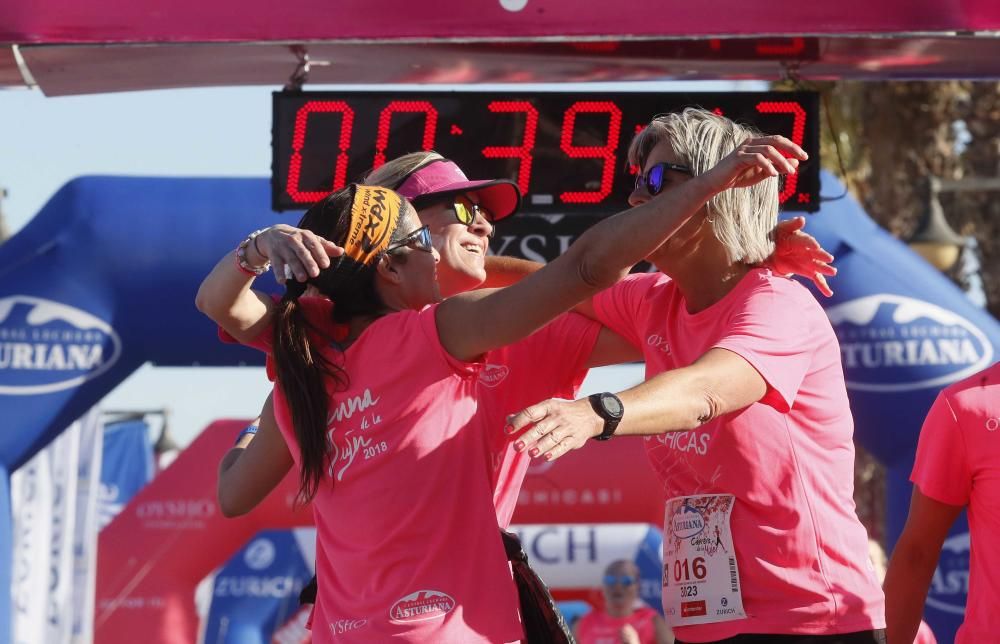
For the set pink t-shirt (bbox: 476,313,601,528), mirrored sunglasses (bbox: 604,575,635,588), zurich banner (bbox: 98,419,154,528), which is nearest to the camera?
pink t-shirt (bbox: 476,313,601,528)

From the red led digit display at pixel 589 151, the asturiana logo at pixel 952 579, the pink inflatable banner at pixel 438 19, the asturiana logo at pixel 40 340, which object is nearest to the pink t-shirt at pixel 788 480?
the pink inflatable banner at pixel 438 19

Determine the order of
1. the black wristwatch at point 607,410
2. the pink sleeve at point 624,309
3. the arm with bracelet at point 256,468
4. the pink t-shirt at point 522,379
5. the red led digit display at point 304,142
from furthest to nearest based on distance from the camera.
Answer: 1. the red led digit display at point 304,142
2. the pink sleeve at point 624,309
3. the arm with bracelet at point 256,468
4. the pink t-shirt at point 522,379
5. the black wristwatch at point 607,410

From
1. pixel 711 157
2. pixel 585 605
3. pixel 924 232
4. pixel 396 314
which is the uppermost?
pixel 924 232

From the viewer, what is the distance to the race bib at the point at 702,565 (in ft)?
9.55

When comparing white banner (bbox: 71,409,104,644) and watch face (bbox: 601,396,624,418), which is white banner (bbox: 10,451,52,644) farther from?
watch face (bbox: 601,396,624,418)

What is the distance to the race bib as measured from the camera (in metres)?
2.91

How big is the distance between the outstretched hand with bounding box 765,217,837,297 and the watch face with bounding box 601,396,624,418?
2.69 feet

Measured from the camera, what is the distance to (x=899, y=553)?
3598 mm

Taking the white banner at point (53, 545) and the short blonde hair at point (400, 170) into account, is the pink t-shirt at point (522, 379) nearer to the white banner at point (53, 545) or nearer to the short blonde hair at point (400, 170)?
the short blonde hair at point (400, 170)

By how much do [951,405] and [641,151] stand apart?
1007 millimetres

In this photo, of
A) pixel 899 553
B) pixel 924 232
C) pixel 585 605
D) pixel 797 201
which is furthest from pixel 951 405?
pixel 585 605

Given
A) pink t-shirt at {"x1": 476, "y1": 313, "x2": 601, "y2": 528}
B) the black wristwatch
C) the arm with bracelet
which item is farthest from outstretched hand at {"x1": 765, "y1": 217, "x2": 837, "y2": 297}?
the arm with bracelet

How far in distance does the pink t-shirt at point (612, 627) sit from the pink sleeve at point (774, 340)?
589 cm

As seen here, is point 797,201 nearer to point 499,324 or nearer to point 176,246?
point 176,246
